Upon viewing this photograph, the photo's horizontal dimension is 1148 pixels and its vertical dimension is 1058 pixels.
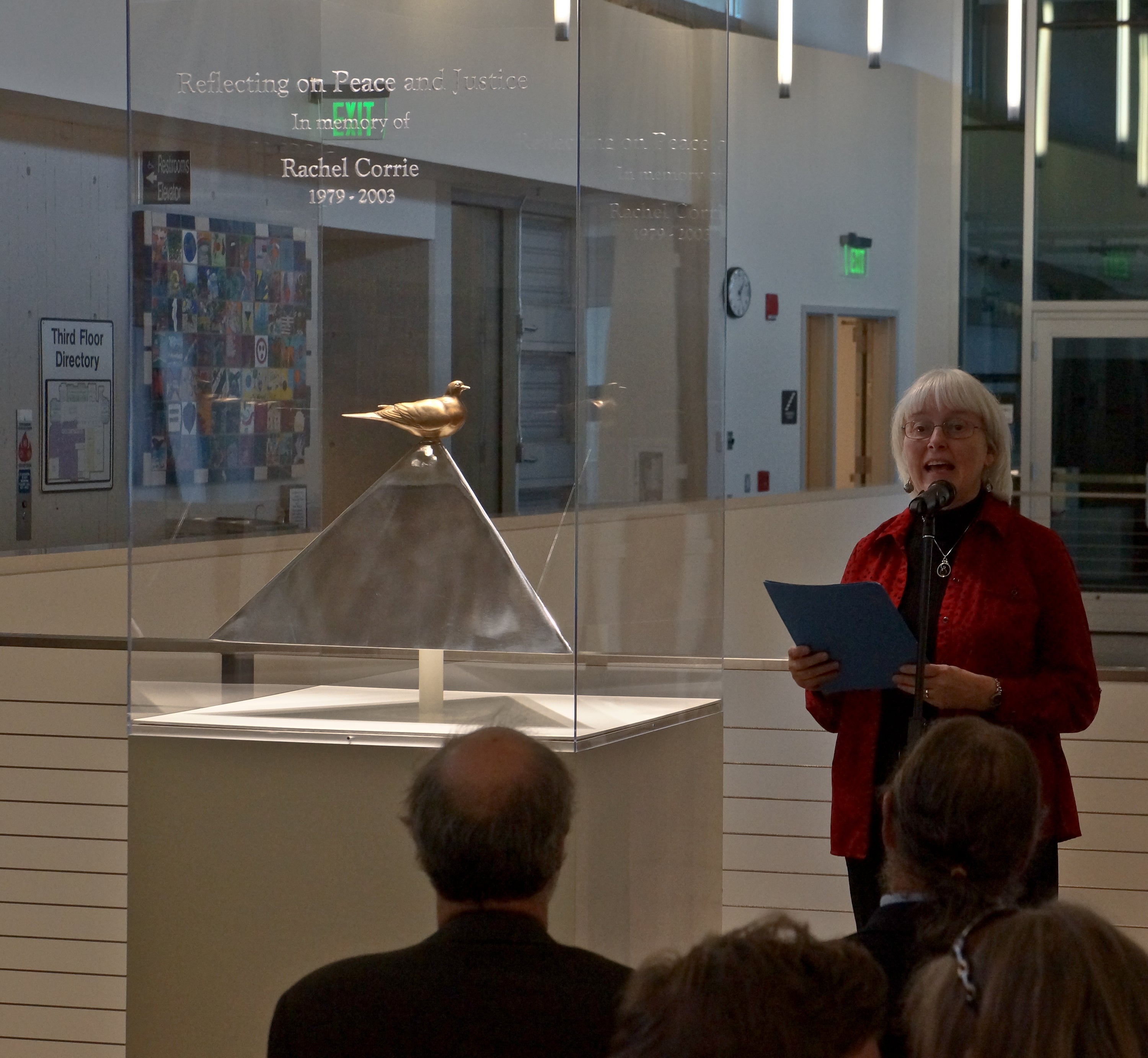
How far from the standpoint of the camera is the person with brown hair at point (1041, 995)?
99cm

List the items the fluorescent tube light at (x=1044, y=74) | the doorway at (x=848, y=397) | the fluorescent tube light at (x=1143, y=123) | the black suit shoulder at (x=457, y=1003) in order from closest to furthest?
the black suit shoulder at (x=457, y=1003), the fluorescent tube light at (x=1143, y=123), the fluorescent tube light at (x=1044, y=74), the doorway at (x=848, y=397)

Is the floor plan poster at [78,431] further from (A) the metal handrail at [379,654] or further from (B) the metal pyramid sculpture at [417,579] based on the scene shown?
(B) the metal pyramid sculpture at [417,579]

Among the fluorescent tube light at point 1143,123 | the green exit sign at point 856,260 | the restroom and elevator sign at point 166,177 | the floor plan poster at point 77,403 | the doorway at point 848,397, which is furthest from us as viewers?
the doorway at point 848,397

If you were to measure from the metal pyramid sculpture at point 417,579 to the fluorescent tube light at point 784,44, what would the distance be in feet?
21.9

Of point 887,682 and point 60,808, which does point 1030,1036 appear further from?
point 60,808

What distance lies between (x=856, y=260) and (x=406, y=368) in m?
7.87

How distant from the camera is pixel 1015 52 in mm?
9039

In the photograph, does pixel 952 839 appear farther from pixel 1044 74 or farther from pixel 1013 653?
pixel 1044 74

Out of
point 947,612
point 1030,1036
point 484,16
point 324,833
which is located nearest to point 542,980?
point 1030,1036

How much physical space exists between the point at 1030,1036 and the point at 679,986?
218 mm

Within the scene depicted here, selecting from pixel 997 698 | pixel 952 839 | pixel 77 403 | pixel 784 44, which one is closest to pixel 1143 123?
pixel 784 44

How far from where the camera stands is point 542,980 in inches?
54.8

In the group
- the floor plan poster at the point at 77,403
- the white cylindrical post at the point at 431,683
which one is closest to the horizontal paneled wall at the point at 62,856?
the white cylindrical post at the point at 431,683

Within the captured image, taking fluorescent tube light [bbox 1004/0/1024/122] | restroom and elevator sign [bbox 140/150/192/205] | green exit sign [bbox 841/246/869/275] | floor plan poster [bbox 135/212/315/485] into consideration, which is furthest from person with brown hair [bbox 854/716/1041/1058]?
green exit sign [bbox 841/246/869/275]
